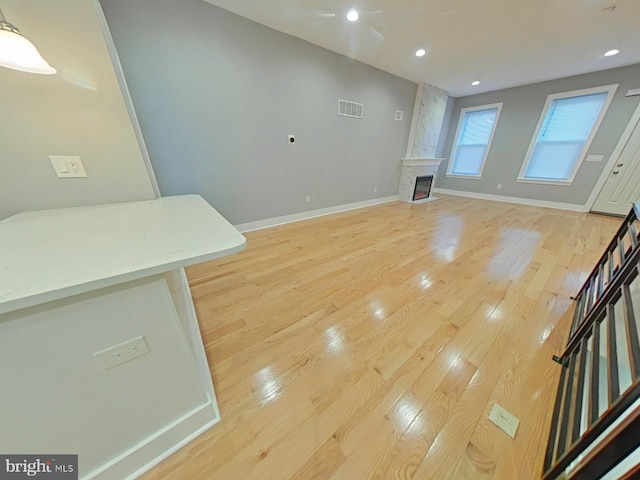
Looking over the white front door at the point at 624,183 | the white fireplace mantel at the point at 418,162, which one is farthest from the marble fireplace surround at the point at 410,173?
the white front door at the point at 624,183

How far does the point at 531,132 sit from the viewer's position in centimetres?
454

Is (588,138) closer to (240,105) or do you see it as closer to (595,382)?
(595,382)

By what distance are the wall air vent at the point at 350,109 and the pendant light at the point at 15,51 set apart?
323 centimetres

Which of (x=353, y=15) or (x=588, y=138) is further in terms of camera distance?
(x=588, y=138)

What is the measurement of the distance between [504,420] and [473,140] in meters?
6.40

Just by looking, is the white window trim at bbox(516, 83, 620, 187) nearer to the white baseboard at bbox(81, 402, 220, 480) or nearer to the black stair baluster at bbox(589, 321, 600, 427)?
the black stair baluster at bbox(589, 321, 600, 427)

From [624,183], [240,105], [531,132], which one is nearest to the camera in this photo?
[240,105]

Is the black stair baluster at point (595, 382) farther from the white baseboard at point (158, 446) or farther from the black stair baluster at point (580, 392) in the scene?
the white baseboard at point (158, 446)

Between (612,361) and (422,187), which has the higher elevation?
(612,361)

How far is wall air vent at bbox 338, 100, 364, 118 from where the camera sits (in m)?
3.40

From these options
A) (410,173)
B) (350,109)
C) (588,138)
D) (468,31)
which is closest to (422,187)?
(410,173)

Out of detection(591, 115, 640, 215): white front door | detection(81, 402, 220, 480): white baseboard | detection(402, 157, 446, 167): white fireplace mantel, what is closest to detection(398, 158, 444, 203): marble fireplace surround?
detection(402, 157, 446, 167): white fireplace mantel

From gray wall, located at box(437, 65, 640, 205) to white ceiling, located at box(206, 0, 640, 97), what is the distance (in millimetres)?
334

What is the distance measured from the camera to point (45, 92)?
3.48ft
